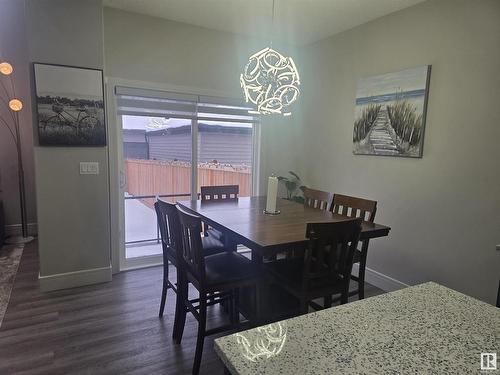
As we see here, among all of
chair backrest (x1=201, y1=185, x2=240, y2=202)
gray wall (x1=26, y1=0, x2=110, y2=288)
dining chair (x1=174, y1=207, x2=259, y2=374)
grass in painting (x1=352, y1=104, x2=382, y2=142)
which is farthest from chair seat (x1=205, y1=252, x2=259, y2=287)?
grass in painting (x1=352, y1=104, x2=382, y2=142)

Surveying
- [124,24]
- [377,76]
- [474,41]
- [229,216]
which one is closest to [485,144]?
[474,41]

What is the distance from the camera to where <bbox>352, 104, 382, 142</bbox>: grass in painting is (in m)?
3.27

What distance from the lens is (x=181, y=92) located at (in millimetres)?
3609

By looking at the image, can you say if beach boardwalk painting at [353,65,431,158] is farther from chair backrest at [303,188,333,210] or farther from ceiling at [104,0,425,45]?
chair backrest at [303,188,333,210]

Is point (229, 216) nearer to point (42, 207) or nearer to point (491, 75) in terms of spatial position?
point (42, 207)

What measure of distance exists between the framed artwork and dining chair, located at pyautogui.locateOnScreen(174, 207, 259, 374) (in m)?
1.52

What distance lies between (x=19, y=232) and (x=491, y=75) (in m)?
5.87

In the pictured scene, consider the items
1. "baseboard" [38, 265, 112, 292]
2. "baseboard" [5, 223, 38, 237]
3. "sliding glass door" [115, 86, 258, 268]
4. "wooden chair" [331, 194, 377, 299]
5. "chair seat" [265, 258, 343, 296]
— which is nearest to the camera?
"chair seat" [265, 258, 343, 296]

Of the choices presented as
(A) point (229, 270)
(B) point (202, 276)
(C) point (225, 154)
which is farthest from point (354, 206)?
(C) point (225, 154)

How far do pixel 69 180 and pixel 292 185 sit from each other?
8.64 ft

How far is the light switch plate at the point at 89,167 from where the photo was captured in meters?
3.01

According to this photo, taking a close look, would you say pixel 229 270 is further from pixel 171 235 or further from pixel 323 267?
pixel 323 267

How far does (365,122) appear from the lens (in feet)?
11.0

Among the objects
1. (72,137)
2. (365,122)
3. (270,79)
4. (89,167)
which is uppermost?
(270,79)
